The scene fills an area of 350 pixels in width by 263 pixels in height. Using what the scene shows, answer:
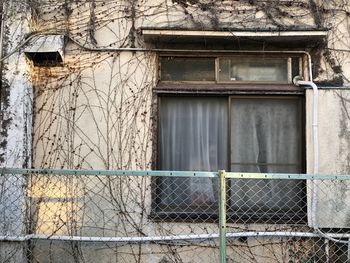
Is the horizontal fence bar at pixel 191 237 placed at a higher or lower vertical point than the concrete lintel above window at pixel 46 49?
lower

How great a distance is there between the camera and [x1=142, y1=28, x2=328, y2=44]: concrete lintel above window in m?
6.29

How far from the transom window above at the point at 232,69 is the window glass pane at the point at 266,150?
1.06ft

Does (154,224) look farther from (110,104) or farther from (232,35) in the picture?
(232,35)

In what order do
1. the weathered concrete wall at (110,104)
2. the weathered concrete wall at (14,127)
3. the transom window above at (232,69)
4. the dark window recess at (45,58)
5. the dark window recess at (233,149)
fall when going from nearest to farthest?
1. the weathered concrete wall at (14,127)
2. the weathered concrete wall at (110,104)
3. the dark window recess at (45,58)
4. the dark window recess at (233,149)
5. the transom window above at (232,69)

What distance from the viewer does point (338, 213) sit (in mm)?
6137

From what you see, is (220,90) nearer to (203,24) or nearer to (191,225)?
(203,24)

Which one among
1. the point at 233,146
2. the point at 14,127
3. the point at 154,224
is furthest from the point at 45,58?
the point at 233,146

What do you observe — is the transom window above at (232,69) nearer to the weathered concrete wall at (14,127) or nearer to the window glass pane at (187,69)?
the window glass pane at (187,69)

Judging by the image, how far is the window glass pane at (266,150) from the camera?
6488mm

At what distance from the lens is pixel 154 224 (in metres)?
6.28

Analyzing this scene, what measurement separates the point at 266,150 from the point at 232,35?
5.21ft

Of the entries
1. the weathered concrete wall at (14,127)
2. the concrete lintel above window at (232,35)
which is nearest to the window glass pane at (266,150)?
the concrete lintel above window at (232,35)

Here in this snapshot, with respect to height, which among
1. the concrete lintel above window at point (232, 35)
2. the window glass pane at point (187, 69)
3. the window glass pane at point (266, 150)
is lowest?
the window glass pane at point (266, 150)

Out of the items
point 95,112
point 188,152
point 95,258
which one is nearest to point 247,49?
point 188,152
